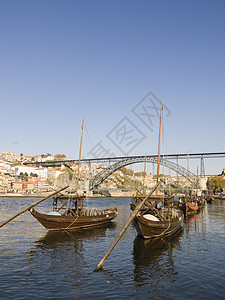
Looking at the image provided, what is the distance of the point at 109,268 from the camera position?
16.5 meters

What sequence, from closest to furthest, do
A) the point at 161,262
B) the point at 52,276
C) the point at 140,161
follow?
the point at 52,276 < the point at 161,262 < the point at 140,161

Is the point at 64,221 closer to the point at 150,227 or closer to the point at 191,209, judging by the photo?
the point at 150,227

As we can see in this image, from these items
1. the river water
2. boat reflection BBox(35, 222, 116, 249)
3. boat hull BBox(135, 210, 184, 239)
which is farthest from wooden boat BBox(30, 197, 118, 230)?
boat hull BBox(135, 210, 184, 239)

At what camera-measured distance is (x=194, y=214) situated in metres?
54.8

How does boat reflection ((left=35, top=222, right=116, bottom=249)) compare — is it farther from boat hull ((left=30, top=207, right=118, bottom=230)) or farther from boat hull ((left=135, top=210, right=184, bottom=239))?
boat hull ((left=135, top=210, right=184, bottom=239))

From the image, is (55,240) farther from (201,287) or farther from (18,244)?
(201,287)

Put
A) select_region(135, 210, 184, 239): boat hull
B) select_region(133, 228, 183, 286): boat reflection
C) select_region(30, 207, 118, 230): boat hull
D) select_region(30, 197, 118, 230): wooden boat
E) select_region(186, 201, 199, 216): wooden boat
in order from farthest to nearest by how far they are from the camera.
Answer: select_region(186, 201, 199, 216): wooden boat
select_region(30, 197, 118, 230): wooden boat
select_region(30, 207, 118, 230): boat hull
select_region(135, 210, 184, 239): boat hull
select_region(133, 228, 183, 286): boat reflection

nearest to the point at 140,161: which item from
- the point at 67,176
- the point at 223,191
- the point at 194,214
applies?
the point at 223,191

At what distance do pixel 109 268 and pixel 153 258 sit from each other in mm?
4093

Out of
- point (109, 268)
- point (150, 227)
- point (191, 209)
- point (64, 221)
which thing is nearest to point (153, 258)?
point (109, 268)

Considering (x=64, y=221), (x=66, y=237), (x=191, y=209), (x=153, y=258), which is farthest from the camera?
(x=191, y=209)

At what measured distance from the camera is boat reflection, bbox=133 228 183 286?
15.6 m

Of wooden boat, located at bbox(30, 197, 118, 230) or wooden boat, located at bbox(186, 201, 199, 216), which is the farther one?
wooden boat, located at bbox(186, 201, 199, 216)

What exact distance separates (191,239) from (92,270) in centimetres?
1439
